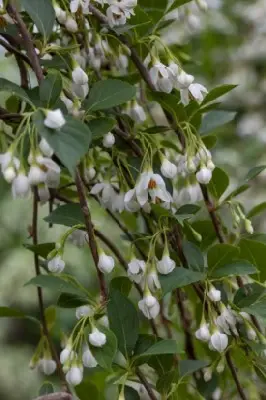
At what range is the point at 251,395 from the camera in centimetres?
92

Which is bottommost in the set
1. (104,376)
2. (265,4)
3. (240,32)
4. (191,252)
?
(240,32)

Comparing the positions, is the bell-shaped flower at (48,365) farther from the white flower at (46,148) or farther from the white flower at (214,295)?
the white flower at (46,148)

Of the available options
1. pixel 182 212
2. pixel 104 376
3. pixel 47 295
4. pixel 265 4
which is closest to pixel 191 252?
pixel 182 212

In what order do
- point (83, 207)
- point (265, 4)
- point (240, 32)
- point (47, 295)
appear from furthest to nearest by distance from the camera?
point (240, 32), point (265, 4), point (47, 295), point (83, 207)

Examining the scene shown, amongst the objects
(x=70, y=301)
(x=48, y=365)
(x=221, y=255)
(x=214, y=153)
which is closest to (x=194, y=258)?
(x=221, y=255)

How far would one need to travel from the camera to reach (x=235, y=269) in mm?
727

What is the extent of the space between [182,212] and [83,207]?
0.13 meters

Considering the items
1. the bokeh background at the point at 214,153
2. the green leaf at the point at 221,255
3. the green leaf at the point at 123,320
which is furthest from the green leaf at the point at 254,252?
the bokeh background at the point at 214,153

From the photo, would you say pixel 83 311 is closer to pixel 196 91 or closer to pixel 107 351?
pixel 107 351

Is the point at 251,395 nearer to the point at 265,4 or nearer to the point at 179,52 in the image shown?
the point at 179,52

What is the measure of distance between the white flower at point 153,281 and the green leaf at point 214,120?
0.79 ft

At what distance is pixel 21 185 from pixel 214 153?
2081 millimetres

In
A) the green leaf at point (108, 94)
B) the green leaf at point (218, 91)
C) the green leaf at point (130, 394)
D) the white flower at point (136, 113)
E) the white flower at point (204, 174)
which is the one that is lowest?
the green leaf at point (130, 394)

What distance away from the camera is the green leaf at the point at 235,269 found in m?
0.71
